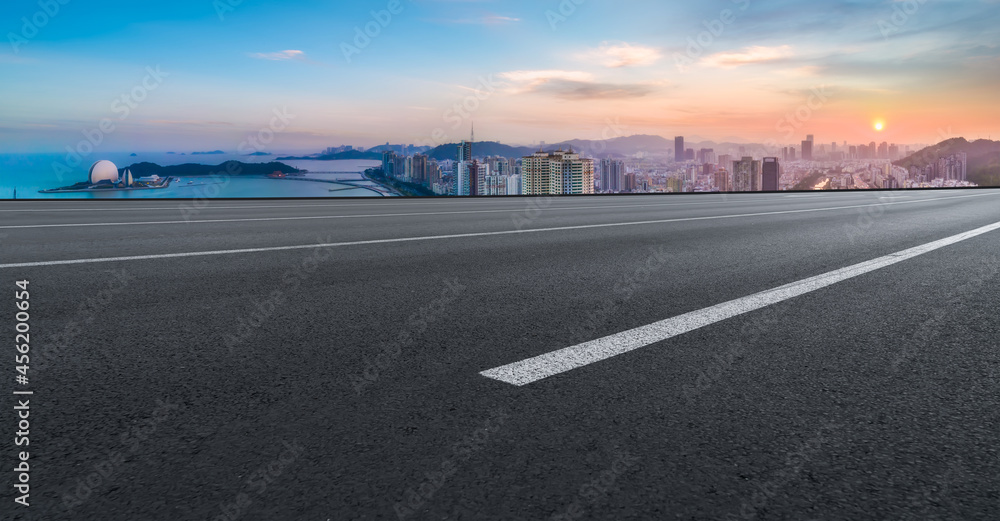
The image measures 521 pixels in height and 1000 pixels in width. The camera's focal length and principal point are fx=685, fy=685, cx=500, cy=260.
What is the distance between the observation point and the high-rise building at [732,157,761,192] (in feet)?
174

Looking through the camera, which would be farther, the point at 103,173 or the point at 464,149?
the point at 464,149

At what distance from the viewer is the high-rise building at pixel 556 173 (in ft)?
126

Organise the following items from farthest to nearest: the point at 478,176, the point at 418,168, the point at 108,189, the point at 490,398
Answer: the point at 418,168
the point at 478,176
the point at 108,189
the point at 490,398

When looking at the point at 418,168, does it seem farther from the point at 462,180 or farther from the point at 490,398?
the point at 490,398

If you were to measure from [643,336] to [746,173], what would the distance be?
183 ft

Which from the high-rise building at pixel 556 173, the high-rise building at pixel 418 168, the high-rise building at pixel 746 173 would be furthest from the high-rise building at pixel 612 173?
the high-rise building at pixel 418 168

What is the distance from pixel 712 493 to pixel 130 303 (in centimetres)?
434

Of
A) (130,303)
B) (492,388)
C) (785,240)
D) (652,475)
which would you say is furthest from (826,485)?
(785,240)

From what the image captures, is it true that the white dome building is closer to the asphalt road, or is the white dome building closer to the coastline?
the coastline

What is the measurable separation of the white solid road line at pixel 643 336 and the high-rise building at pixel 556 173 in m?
31.2

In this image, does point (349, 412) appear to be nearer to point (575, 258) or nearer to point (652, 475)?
point (652, 475)

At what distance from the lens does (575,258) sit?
7.63 m

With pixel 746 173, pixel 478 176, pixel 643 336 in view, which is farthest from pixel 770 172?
pixel 643 336

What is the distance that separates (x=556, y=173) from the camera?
1564 inches
